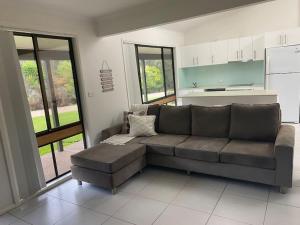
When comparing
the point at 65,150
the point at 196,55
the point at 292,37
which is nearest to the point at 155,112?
the point at 65,150

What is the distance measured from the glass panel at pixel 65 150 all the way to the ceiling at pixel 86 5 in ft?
6.32

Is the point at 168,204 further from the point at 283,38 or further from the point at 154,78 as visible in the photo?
the point at 283,38

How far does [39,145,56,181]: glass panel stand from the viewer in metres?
3.17

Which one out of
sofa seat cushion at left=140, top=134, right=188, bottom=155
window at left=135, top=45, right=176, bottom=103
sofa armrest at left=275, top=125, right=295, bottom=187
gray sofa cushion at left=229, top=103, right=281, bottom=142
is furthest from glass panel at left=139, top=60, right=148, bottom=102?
sofa armrest at left=275, top=125, right=295, bottom=187

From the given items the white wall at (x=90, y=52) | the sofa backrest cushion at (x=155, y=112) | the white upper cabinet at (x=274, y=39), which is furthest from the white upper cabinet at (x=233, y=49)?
the sofa backrest cushion at (x=155, y=112)

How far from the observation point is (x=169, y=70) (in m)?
6.22

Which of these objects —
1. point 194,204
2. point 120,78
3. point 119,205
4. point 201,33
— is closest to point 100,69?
point 120,78

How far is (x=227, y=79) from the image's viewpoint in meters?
6.35

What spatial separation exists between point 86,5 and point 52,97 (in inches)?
55.1

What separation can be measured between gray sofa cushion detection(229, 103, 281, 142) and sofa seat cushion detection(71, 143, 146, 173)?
1412mm

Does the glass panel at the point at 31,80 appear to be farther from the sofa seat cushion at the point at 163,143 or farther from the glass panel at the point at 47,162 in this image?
the sofa seat cushion at the point at 163,143

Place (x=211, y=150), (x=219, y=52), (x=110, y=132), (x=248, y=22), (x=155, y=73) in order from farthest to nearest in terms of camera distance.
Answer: (x=219, y=52) < (x=248, y=22) < (x=155, y=73) < (x=110, y=132) < (x=211, y=150)

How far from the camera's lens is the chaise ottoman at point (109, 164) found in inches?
109

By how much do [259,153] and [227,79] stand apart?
4.10 metres
